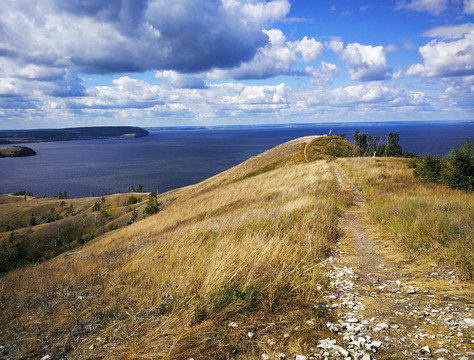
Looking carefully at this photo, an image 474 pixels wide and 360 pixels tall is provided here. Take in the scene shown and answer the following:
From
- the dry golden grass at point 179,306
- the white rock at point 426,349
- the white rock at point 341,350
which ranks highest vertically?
the white rock at point 426,349

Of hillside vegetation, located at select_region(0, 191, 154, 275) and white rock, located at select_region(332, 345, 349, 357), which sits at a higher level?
white rock, located at select_region(332, 345, 349, 357)

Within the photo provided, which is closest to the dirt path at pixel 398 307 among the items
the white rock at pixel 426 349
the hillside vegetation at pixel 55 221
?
the white rock at pixel 426 349

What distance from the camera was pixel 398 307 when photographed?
13.7 feet

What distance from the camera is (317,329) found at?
3775 millimetres

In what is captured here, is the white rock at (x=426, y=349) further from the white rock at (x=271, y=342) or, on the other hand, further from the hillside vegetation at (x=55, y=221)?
the hillside vegetation at (x=55, y=221)

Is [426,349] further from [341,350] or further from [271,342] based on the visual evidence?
[271,342]

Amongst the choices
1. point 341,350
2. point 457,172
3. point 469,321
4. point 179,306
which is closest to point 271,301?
point 341,350

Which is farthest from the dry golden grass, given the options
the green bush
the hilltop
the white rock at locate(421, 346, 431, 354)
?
the green bush

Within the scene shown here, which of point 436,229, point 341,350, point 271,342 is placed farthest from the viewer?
point 436,229

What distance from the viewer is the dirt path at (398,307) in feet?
10.6

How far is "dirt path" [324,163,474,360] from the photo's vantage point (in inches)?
128

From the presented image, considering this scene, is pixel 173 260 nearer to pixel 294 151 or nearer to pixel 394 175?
pixel 394 175

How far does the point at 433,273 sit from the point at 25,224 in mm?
135229

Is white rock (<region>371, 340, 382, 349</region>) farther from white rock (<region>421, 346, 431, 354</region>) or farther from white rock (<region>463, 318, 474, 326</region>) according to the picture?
white rock (<region>463, 318, 474, 326</region>)
